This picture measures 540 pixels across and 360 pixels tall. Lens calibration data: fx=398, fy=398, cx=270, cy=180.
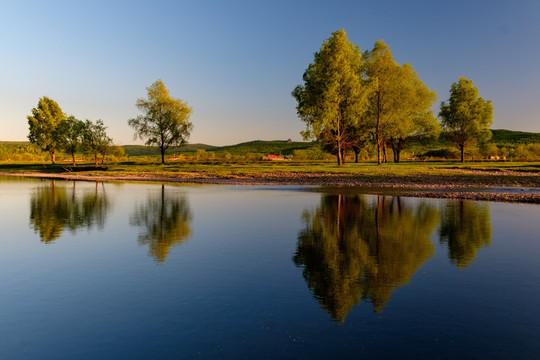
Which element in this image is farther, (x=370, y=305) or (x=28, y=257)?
(x=28, y=257)

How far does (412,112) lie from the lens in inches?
2963

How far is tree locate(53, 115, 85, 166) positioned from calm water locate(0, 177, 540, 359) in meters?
67.0

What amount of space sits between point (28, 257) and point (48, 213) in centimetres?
1097

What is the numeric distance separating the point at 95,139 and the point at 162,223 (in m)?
67.3

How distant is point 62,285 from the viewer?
31.9 ft

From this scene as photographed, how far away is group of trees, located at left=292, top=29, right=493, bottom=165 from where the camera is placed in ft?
201

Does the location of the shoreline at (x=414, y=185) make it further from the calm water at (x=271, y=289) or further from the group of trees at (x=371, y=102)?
the group of trees at (x=371, y=102)

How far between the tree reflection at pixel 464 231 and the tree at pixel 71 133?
74.1 m

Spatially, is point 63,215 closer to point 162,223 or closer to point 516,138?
point 162,223

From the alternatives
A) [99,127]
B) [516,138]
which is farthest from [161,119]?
[516,138]

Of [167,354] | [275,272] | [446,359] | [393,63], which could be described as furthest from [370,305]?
[393,63]

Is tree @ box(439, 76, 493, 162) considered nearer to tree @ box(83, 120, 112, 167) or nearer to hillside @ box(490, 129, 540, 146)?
tree @ box(83, 120, 112, 167)

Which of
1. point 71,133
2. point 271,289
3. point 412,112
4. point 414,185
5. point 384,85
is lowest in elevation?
point 271,289

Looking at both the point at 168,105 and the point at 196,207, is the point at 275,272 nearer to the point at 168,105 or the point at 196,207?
the point at 196,207
